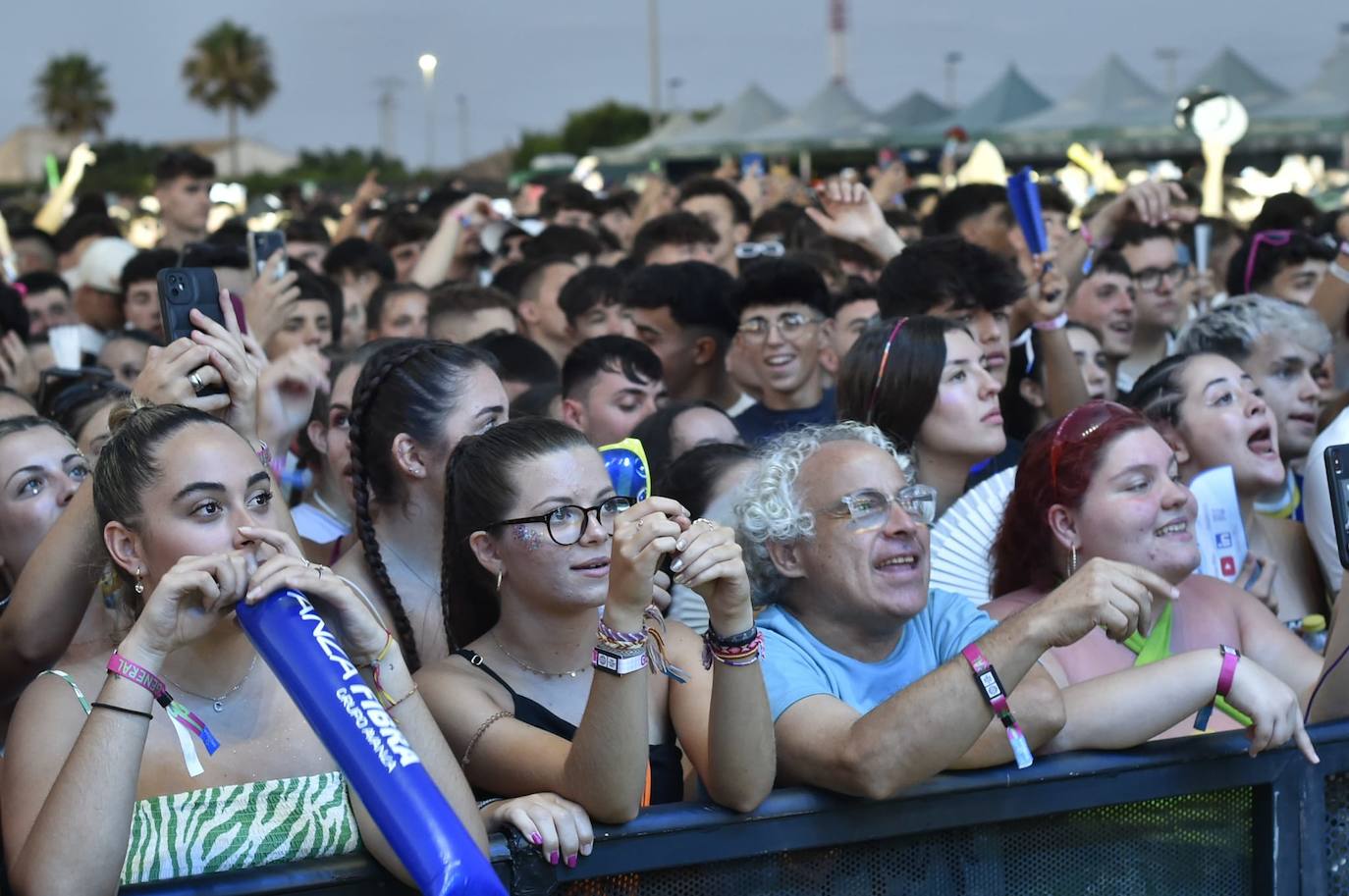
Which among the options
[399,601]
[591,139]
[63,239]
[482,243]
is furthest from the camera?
[591,139]

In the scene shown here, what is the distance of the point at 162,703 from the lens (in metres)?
2.47

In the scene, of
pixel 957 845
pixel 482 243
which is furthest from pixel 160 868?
pixel 482 243

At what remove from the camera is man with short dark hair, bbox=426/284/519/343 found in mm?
6203

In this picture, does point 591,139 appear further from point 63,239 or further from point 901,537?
point 901,537

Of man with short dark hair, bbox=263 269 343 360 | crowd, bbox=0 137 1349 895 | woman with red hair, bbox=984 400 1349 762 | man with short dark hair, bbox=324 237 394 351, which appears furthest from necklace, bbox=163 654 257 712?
man with short dark hair, bbox=324 237 394 351

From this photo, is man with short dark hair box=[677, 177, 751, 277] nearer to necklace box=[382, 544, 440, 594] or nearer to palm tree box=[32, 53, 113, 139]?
necklace box=[382, 544, 440, 594]

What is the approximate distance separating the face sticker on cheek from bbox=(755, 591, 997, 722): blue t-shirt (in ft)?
1.56

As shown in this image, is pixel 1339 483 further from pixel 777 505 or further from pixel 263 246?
pixel 263 246

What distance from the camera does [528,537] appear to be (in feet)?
10.1

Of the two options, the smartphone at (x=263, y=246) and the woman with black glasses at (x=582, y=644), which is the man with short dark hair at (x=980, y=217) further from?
the woman with black glasses at (x=582, y=644)

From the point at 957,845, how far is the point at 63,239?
9322 mm

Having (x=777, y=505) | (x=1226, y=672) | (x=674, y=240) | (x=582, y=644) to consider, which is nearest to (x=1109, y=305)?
(x=674, y=240)

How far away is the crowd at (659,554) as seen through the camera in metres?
2.57

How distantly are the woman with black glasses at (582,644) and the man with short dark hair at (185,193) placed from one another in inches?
238
